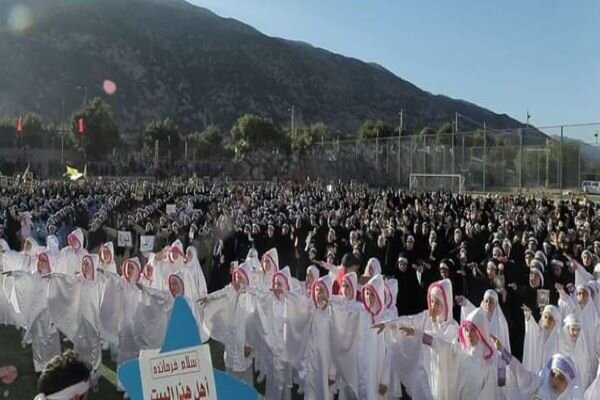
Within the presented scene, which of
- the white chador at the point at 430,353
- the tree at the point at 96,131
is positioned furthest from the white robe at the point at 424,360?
the tree at the point at 96,131

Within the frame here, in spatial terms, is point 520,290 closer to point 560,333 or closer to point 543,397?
point 560,333

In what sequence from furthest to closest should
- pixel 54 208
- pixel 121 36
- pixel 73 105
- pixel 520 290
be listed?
pixel 121 36
pixel 73 105
pixel 54 208
pixel 520 290

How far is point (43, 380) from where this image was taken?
3.49 meters

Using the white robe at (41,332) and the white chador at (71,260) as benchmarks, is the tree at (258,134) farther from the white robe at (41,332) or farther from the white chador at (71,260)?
the white robe at (41,332)

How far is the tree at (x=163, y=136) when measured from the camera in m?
73.5

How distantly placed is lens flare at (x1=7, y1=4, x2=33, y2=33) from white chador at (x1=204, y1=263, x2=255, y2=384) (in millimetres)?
152783

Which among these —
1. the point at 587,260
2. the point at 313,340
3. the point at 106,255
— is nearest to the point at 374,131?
the point at 587,260

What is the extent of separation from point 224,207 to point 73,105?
11721 cm

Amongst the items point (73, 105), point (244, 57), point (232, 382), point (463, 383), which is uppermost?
point (244, 57)

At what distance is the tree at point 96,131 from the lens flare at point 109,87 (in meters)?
78.8

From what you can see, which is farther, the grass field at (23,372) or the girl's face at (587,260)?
the girl's face at (587,260)

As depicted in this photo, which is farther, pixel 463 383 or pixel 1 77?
pixel 1 77

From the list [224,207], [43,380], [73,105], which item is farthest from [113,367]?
[73,105]

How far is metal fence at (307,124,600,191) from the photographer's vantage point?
29.8 m
